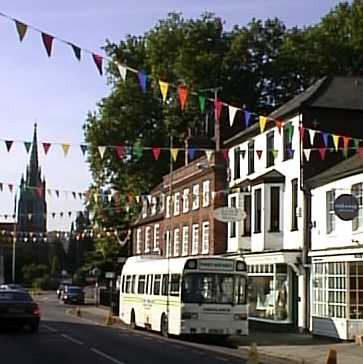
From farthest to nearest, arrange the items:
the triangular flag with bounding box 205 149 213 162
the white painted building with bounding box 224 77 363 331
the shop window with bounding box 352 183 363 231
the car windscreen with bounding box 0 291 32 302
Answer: the triangular flag with bounding box 205 149 213 162 < the white painted building with bounding box 224 77 363 331 < the car windscreen with bounding box 0 291 32 302 < the shop window with bounding box 352 183 363 231

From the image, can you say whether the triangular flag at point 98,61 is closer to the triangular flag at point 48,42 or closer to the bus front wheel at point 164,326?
the triangular flag at point 48,42

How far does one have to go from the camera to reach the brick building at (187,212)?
161ft

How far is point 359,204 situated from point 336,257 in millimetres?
2503

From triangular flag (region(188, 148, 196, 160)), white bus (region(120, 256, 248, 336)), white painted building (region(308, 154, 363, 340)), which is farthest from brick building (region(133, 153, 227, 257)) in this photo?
white bus (region(120, 256, 248, 336))

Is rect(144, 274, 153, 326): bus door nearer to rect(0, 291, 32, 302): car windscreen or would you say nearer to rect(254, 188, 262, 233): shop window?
rect(0, 291, 32, 302): car windscreen

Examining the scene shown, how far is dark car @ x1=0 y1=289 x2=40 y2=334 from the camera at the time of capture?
107 feet

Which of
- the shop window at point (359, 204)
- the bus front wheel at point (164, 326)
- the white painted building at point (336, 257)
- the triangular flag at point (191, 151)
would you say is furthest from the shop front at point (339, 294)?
the triangular flag at point (191, 151)

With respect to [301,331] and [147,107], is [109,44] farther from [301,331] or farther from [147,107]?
[301,331]

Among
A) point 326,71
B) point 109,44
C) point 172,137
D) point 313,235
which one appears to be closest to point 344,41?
point 326,71

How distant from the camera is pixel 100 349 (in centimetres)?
2503

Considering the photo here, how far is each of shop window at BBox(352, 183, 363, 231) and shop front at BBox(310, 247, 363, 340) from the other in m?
0.87

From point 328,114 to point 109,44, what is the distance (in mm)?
30895

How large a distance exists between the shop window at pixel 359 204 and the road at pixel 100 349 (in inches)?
255

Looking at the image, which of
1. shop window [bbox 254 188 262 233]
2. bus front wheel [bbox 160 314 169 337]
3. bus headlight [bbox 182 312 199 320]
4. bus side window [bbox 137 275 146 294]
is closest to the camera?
bus headlight [bbox 182 312 199 320]
